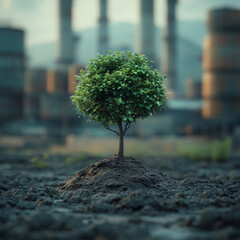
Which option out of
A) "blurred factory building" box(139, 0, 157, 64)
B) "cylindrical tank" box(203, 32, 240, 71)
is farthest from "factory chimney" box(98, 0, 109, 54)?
"cylindrical tank" box(203, 32, 240, 71)

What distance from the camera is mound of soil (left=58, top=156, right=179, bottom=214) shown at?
7406mm

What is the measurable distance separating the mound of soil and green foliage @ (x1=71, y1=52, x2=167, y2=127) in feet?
3.00

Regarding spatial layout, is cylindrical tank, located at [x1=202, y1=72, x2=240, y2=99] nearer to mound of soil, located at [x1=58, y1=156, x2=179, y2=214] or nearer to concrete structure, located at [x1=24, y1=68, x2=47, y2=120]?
concrete structure, located at [x1=24, y1=68, x2=47, y2=120]

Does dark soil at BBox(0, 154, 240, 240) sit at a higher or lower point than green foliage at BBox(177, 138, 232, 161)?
higher

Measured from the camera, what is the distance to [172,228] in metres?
6.21

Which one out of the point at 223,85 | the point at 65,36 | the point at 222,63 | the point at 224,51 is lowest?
the point at 223,85

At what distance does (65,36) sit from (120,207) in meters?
31.1

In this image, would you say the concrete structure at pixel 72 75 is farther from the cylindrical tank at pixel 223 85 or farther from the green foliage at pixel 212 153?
the green foliage at pixel 212 153

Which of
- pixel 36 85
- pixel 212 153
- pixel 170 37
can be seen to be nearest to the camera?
pixel 212 153

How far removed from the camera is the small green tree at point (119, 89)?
859 cm

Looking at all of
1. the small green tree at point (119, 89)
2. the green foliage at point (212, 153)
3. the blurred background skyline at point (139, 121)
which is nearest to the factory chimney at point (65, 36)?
the blurred background skyline at point (139, 121)

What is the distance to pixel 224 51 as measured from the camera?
27578 mm

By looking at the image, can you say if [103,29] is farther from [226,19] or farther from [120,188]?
[120,188]

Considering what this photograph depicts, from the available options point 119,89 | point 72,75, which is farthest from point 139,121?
point 119,89
